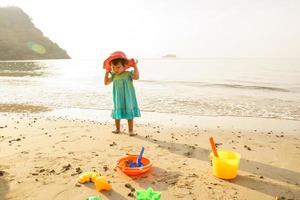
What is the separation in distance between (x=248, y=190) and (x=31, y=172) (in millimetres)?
3802

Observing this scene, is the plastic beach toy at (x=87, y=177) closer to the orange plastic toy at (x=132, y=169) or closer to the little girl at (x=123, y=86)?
the orange plastic toy at (x=132, y=169)

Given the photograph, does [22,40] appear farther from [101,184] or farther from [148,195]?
[148,195]

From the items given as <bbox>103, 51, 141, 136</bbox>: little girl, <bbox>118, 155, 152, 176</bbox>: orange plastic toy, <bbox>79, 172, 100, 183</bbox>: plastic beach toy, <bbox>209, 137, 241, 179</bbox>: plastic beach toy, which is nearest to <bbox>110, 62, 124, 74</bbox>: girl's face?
<bbox>103, 51, 141, 136</bbox>: little girl

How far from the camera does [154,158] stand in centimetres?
616

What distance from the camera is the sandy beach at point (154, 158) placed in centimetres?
461

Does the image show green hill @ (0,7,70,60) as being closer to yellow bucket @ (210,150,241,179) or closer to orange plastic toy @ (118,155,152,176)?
orange plastic toy @ (118,155,152,176)

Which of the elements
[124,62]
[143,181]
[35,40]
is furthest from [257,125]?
[35,40]

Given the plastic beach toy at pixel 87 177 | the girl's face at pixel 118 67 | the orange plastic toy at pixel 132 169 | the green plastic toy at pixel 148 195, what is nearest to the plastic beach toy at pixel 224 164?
the orange plastic toy at pixel 132 169

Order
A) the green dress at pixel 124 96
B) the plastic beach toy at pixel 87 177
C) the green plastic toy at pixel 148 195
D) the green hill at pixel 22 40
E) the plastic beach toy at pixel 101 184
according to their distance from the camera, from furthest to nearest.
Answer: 1. the green hill at pixel 22 40
2. the green dress at pixel 124 96
3. the plastic beach toy at pixel 87 177
4. the plastic beach toy at pixel 101 184
5. the green plastic toy at pixel 148 195

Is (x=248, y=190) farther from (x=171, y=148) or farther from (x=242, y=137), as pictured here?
(x=242, y=137)

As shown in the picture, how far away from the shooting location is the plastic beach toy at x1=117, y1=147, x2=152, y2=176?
5027 mm

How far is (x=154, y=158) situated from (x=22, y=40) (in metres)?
119

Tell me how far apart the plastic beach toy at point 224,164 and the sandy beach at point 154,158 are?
0.39ft

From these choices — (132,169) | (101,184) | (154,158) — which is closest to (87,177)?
(101,184)
